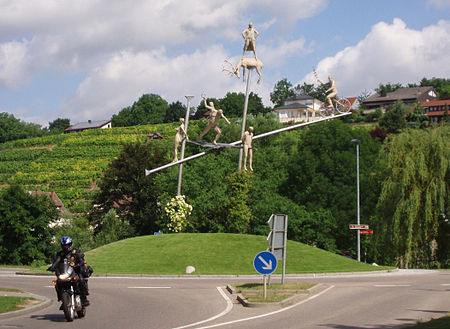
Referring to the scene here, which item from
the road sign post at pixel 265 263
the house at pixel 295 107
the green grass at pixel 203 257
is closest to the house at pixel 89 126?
the house at pixel 295 107

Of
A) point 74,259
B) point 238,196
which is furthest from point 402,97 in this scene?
point 74,259

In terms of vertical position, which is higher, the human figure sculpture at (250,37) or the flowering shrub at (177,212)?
the human figure sculpture at (250,37)

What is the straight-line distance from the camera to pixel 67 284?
12.7 meters

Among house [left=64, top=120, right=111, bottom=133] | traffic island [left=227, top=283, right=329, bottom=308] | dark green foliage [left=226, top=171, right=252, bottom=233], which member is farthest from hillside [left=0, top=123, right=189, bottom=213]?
traffic island [left=227, top=283, right=329, bottom=308]

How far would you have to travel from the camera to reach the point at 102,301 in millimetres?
17234

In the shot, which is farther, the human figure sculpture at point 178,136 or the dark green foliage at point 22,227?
the dark green foliage at point 22,227

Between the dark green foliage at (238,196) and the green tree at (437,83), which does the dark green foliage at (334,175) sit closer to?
the dark green foliage at (238,196)

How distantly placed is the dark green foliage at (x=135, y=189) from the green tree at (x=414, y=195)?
26065 millimetres

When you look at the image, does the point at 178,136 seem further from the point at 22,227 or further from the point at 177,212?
the point at 22,227

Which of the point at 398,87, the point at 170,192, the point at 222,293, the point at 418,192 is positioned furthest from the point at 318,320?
the point at 398,87

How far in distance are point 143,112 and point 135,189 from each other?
117 m

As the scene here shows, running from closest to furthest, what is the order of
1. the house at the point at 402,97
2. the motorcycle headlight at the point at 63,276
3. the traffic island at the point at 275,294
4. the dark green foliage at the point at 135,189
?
the motorcycle headlight at the point at 63,276 → the traffic island at the point at 275,294 → the dark green foliage at the point at 135,189 → the house at the point at 402,97

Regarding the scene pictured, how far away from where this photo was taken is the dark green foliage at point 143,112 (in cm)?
17025

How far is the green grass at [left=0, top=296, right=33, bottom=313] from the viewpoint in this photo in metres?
14.4
